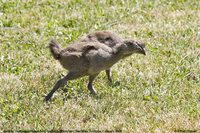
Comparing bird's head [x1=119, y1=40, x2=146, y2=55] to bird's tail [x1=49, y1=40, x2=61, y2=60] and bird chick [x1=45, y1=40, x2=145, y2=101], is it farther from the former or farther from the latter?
bird's tail [x1=49, y1=40, x2=61, y2=60]

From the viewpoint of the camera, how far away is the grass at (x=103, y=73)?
7.20 m

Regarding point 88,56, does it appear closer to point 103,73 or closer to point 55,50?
point 55,50

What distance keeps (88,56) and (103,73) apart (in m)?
1.44

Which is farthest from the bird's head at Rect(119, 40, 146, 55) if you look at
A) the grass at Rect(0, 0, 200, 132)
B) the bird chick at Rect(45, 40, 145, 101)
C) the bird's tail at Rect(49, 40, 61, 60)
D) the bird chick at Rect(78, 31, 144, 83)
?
the bird's tail at Rect(49, 40, 61, 60)

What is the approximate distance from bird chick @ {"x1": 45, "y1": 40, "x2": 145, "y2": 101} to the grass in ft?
1.09

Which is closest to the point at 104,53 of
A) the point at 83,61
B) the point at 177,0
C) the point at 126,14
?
the point at 83,61

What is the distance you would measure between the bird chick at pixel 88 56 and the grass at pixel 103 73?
1.09 feet

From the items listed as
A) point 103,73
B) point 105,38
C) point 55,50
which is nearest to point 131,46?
point 105,38

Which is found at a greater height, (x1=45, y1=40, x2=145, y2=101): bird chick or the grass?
(x1=45, y1=40, x2=145, y2=101): bird chick

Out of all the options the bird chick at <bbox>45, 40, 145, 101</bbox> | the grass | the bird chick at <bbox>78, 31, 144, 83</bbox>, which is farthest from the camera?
the bird chick at <bbox>78, 31, 144, 83</bbox>

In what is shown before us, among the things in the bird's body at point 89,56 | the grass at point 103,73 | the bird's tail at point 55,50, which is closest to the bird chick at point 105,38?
the bird's body at point 89,56

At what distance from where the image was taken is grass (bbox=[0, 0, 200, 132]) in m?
7.20

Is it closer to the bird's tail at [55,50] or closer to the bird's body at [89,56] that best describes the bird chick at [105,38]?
the bird's body at [89,56]

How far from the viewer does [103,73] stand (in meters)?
9.38
